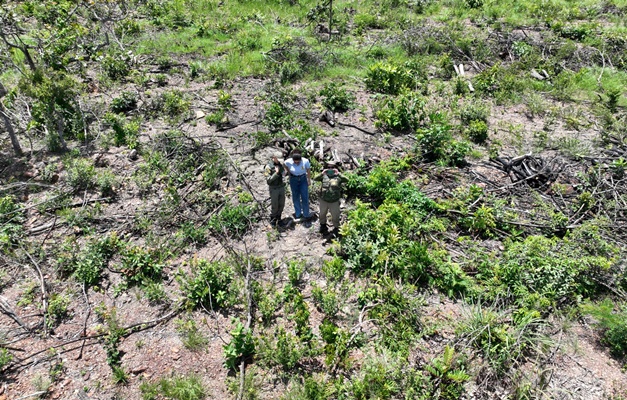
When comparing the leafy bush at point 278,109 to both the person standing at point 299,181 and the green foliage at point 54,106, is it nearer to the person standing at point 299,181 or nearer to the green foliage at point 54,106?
the person standing at point 299,181

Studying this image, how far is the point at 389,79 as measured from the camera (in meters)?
12.9

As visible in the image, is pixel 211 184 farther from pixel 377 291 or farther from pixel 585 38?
pixel 585 38

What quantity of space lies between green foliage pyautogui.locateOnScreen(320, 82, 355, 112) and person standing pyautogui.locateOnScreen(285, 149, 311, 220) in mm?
4567

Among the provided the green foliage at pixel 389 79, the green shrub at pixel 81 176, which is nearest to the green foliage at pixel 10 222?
the green shrub at pixel 81 176

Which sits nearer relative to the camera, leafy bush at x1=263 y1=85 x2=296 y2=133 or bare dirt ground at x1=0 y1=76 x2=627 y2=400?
bare dirt ground at x1=0 y1=76 x2=627 y2=400

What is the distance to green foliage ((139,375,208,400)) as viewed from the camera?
17.6 feet

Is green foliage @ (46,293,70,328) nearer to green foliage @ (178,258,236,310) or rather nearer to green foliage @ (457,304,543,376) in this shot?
green foliage @ (178,258,236,310)

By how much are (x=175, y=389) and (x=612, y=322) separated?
6.37 metres

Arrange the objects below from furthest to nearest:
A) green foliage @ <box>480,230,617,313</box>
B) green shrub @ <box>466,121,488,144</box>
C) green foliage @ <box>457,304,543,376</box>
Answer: green shrub @ <box>466,121,488,144</box>
green foliage @ <box>480,230,617,313</box>
green foliage @ <box>457,304,543,376</box>

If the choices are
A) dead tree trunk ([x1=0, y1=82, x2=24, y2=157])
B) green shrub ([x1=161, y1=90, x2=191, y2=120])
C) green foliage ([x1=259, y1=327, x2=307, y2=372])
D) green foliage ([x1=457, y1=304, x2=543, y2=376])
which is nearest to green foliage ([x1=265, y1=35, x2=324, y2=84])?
green shrub ([x1=161, y1=90, x2=191, y2=120])

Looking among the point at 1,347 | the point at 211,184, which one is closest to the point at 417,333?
the point at 211,184

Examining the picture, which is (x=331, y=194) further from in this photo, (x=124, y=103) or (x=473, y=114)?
(x=124, y=103)

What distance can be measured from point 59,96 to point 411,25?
13.0 metres

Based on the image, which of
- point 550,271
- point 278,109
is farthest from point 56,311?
point 550,271
